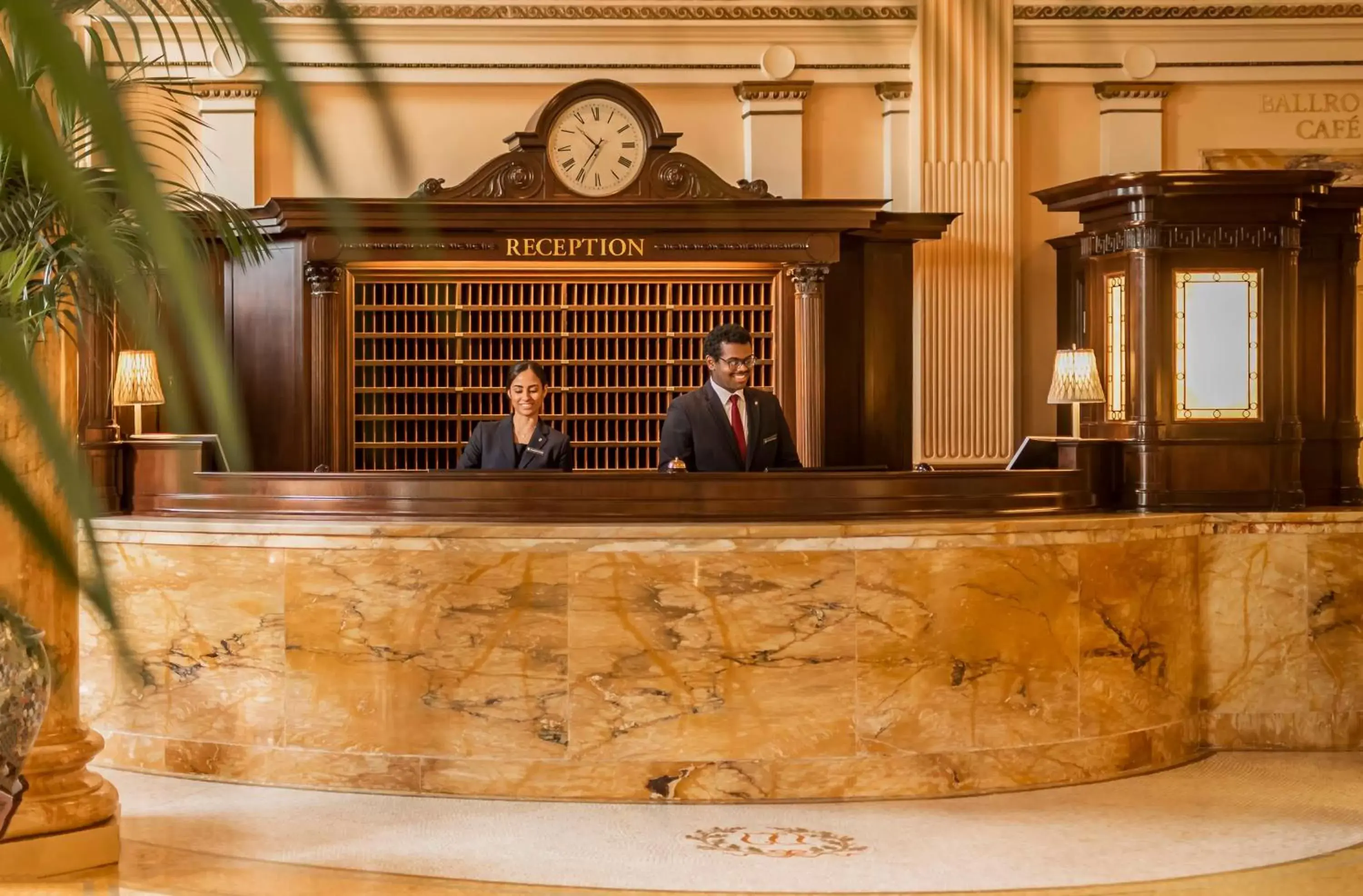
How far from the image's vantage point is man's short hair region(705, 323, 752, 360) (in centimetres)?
736

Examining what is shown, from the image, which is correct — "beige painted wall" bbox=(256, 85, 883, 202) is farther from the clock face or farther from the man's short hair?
the man's short hair

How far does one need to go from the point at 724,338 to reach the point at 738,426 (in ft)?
1.36

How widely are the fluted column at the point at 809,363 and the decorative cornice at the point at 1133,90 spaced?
2728mm

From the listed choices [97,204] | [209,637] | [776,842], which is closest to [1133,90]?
[776,842]

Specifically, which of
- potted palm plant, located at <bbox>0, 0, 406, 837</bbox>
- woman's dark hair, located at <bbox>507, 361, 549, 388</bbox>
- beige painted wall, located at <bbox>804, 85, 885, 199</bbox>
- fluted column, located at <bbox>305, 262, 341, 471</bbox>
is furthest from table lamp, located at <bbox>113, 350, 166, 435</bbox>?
potted palm plant, located at <bbox>0, 0, 406, 837</bbox>

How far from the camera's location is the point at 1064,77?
38.9 ft

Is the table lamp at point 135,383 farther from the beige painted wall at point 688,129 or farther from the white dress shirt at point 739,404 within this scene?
the white dress shirt at point 739,404

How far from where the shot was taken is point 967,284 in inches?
463

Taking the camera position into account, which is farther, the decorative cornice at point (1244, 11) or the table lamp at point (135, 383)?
the decorative cornice at point (1244, 11)

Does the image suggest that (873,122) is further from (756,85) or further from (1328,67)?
(1328,67)

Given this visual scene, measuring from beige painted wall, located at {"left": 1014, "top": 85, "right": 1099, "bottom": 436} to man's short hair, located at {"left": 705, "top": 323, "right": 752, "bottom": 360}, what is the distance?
4.98m

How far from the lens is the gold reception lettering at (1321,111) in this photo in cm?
1178

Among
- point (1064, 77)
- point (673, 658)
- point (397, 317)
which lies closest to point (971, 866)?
point (673, 658)

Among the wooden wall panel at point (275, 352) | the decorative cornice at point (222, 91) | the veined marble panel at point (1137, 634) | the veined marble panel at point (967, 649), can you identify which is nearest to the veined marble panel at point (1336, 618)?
the veined marble panel at point (1137, 634)
